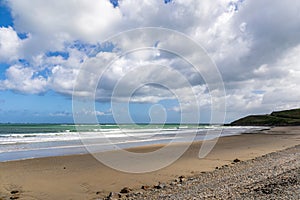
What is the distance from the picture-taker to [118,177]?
36.9ft

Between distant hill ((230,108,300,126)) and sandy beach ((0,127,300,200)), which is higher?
distant hill ((230,108,300,126))

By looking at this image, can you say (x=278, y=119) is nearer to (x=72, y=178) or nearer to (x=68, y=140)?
(x=68, y=140)

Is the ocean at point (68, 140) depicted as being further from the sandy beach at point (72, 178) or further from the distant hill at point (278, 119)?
the distant hill at point (278, 119)

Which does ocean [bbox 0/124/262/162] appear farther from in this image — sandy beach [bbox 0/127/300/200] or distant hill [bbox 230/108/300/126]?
distant hill [bbox 230/108/300/126]

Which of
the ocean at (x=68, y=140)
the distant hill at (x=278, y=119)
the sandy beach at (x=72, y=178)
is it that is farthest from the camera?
the distant hill at (x=278, y=119)

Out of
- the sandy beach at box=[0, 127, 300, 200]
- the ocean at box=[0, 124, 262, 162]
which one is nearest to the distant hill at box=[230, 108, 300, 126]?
the ocean at box=[0, 124, 262, 162]

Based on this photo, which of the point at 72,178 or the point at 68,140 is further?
the point at 68,140

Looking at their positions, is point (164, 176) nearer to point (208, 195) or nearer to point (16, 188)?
point (208, 195)

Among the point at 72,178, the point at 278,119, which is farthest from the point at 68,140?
the point at 278,119

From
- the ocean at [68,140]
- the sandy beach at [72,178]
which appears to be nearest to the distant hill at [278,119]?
the ocean at [68,140]

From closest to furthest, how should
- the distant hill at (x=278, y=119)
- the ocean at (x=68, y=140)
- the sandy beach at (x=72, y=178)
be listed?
the sandy beach at (x=72, y=178) → the ocean at (x=68, y=140) → the distant hill at (x=278, y=119)

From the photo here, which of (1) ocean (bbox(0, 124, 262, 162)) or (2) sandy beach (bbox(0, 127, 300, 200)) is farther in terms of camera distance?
(1) ocean (bbox(0, 124, 262, 162))

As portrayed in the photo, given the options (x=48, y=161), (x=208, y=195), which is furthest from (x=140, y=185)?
(x=48, y=161)

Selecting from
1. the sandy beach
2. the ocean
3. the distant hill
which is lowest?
the sandy beach
